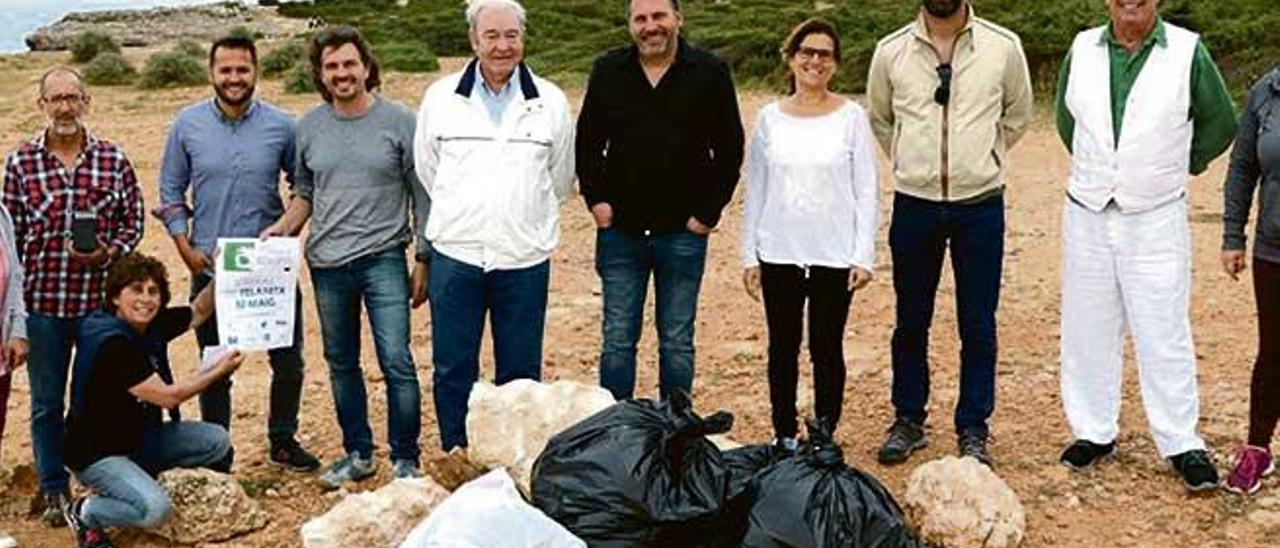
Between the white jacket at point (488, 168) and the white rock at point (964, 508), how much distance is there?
141 cm

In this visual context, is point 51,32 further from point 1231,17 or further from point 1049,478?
point 1049,478

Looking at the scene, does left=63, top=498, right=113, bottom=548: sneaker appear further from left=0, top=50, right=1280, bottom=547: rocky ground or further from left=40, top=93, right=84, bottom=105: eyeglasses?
left=40, top=93, right=84, bottom=105: eyeglasses

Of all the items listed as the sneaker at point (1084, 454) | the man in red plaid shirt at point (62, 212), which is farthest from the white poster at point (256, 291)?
the sneaker at point (1084, 454)

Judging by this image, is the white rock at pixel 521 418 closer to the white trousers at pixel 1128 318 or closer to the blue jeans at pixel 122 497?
the blue jeans at pixel 122 497

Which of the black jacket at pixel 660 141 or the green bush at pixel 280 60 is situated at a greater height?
the black jacket at pixel 660 141

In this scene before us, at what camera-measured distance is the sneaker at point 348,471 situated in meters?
5.16

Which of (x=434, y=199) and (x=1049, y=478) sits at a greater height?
(x=434, y=199)

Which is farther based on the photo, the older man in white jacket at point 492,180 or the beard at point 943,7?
the beard at point 943,7

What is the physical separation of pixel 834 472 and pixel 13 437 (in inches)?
156

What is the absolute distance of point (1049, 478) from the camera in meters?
5.07

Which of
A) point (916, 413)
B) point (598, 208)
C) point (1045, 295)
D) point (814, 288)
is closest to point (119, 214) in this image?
point (598, 208)

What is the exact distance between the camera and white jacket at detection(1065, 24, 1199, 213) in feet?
15.0

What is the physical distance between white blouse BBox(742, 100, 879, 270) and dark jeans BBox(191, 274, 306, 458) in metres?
1.65

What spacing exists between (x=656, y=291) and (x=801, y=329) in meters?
0.51
